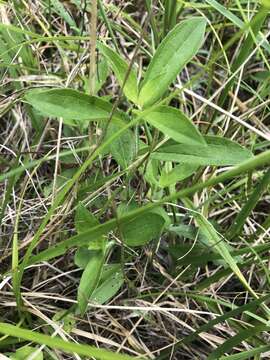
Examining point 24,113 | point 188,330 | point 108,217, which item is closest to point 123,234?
point 108,217

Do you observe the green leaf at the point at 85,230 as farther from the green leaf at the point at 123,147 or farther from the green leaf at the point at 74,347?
the green leaf at the point at 74,347

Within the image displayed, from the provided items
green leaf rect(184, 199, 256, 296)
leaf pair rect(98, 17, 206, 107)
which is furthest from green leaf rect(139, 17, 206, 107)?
green leaf rect(184, 199, 256, 296)

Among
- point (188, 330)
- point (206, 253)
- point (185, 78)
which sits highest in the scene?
point (185, 78)

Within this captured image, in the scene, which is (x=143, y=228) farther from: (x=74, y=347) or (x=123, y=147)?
(x=74, y=347)

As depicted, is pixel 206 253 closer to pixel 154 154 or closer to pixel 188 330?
pixel 188 330

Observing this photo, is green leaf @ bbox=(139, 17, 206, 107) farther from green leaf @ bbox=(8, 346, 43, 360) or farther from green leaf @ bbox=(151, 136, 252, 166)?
green leaf @ bbox=(8, 346, 43, 360)

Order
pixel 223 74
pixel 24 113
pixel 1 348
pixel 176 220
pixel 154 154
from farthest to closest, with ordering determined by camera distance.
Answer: pixel 223 74 → pixel 24 113 → pixel 176 220 → pixel 1 348 → pixel 154 154
